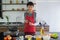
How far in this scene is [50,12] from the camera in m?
5.45

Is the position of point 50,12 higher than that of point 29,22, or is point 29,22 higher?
point 50,12

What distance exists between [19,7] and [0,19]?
775 millimetres

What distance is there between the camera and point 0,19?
5.44 metres

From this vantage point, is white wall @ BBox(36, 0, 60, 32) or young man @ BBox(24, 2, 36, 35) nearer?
young man @ BBox(24, 2, 36, 35)

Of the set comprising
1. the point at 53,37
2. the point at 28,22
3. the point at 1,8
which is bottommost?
the point at 53,37

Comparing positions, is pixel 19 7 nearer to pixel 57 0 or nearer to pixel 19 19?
pixel 19 19

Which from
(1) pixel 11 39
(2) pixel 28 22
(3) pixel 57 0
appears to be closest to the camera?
(1) pixel 11 39

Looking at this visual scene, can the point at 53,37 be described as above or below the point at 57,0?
below

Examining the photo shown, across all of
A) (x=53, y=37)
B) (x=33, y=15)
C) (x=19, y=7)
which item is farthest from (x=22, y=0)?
(x=53, y=37)

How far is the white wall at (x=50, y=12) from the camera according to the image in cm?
540

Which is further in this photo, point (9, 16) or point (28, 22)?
point (9, 16)

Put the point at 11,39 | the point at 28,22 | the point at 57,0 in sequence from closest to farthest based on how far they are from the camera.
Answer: the point at 11,39 → the point at 28,22 → the point at 57,0

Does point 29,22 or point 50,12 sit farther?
point 50,12

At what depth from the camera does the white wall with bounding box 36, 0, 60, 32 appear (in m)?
5.40
